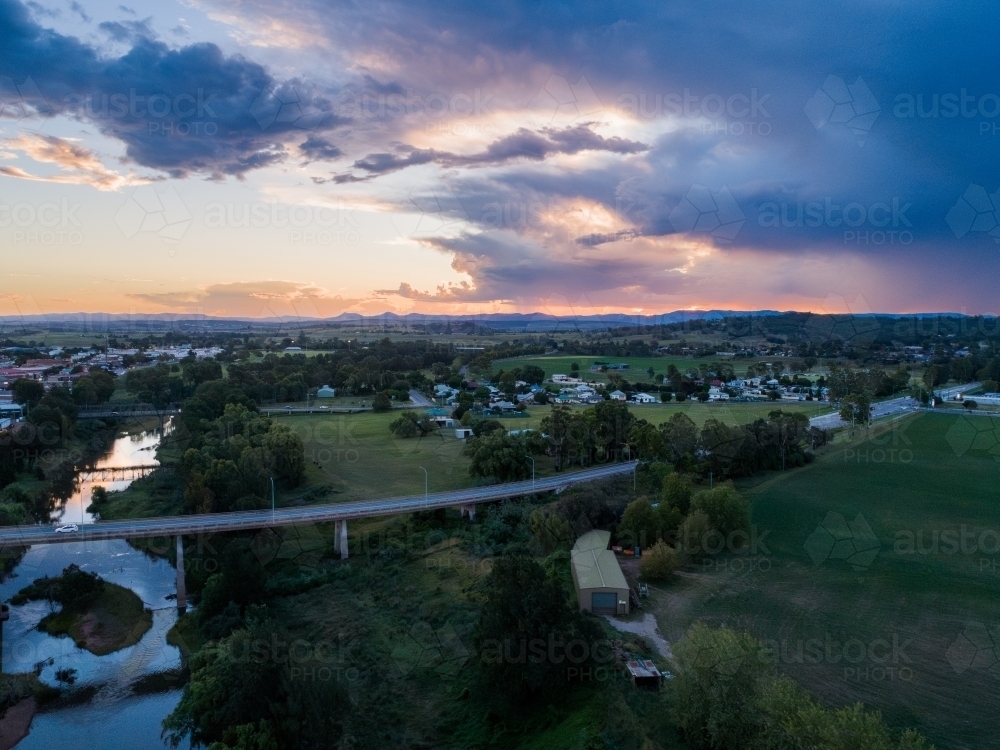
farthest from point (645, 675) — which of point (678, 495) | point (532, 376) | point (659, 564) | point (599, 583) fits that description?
point (532, 376)

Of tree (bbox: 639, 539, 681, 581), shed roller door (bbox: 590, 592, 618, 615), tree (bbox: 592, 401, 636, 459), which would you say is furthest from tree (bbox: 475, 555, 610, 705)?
tree (bbox: 592, 401, 636, 459)

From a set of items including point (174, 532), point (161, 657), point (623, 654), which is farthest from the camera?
point (174, 532)

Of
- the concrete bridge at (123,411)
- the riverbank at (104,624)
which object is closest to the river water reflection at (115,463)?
the concrete bridge at (123,411)

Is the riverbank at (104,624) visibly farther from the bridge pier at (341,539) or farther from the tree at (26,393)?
the tree at (26,393)

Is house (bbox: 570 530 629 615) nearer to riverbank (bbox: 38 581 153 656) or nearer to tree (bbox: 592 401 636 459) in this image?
riverbank (bbox: 38 581 153 656)

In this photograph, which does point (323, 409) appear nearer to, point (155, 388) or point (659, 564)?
point (155, 388)

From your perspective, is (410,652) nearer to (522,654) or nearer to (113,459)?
(522,654)

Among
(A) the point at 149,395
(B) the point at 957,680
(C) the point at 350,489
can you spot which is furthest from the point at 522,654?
(A) the point at 149,395
